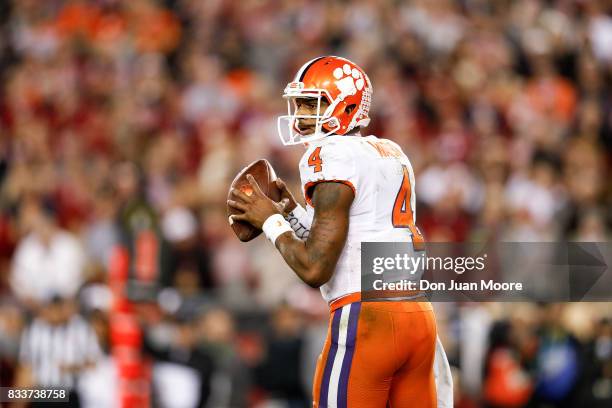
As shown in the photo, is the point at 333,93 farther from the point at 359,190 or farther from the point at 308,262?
the point at 308,262

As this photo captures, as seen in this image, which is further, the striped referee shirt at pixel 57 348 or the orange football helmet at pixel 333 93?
the striped referee shirt at pixel 57 348

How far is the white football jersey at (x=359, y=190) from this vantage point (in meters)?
4.66

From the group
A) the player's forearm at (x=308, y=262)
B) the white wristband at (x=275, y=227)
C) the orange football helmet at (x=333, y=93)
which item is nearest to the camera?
the player's forearm at (x=308, y=262)

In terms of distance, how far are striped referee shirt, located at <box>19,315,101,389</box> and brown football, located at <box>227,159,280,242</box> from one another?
14.3 feet

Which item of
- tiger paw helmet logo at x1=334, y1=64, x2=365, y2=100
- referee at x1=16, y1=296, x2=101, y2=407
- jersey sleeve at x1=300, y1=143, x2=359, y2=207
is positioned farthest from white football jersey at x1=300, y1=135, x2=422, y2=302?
referee at x1=16, y1=296, x2=101, y2=407

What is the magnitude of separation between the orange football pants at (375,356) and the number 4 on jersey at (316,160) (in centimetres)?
58

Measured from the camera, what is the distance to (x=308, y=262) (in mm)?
4602

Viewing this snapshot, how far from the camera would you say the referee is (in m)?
9.02

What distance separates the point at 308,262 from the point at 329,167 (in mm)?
410

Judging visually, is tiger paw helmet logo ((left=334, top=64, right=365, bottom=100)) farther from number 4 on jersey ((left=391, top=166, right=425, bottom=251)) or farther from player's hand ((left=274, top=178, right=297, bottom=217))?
player's hand ((left=274, top=178, right=297, bottom=217))

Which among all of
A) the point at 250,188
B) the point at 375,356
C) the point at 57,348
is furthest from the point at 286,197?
the point at 57,348

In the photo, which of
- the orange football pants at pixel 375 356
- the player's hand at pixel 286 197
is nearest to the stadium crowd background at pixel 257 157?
the player's hand at pixel 286 197

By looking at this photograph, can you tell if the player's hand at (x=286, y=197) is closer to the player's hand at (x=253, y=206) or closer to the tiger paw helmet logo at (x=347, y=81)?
the player's hand at (x=253, y=206)

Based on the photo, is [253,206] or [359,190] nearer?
[359,190]
